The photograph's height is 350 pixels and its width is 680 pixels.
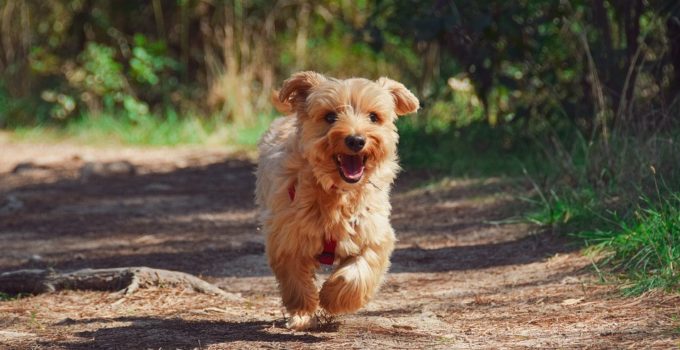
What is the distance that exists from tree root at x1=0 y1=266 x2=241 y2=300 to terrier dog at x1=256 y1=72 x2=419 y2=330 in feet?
2.98

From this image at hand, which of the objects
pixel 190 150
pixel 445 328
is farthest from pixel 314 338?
pixel 190 150

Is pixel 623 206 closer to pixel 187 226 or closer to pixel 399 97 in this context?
pixel 399 97

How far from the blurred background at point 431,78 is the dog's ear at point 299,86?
6.43 ft

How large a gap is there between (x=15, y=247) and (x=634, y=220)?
423 cm

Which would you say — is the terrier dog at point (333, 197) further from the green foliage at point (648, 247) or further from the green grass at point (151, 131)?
the green grass at point (151, 131)

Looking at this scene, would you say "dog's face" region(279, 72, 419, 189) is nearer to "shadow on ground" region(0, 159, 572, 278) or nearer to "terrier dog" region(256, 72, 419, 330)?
"terrier dog" region(256, 72, 419, 330)

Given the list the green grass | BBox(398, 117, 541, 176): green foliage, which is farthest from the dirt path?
the green grass

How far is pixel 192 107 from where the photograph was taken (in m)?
14.9

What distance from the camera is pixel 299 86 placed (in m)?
5.18

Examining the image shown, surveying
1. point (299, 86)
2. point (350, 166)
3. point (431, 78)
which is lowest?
point (431, 78)

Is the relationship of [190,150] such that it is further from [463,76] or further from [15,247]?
[15,247]

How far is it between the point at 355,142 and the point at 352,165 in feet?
0.62

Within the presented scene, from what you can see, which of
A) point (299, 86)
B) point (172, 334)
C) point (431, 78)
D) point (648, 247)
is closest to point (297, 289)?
point (172, 334)

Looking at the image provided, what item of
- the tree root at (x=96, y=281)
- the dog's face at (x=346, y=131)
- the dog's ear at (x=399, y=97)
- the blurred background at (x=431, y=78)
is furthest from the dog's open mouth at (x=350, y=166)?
the blurred background at (x=431, y=78)
